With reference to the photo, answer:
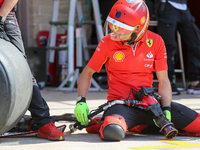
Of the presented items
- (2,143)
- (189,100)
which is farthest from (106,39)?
(189,100)

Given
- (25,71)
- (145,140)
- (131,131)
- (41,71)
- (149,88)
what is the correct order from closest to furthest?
(25,71) < (145,140) < (149,88) < (131,131) < (41,71)

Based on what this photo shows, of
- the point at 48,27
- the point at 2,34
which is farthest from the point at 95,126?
the point at 48,27

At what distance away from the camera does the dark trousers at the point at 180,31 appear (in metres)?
5.70

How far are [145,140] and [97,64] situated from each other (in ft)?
2.38

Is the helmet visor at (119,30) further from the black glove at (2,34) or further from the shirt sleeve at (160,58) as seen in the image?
the black glove at (2,34)

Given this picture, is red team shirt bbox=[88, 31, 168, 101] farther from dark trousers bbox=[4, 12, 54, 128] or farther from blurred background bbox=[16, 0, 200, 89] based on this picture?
blurred background bbox=[16, 0, 200, 89]

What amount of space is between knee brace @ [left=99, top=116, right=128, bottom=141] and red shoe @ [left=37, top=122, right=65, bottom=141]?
290mm

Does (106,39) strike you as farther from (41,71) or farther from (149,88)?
(41,71)

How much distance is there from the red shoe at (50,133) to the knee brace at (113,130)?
11.4 inches

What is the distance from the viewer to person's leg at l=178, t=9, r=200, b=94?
19.0 feet

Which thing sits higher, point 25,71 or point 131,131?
point 25,71

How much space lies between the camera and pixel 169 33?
5680mm

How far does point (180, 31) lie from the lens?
598 cm

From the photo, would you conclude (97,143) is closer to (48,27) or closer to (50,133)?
(50,133)
